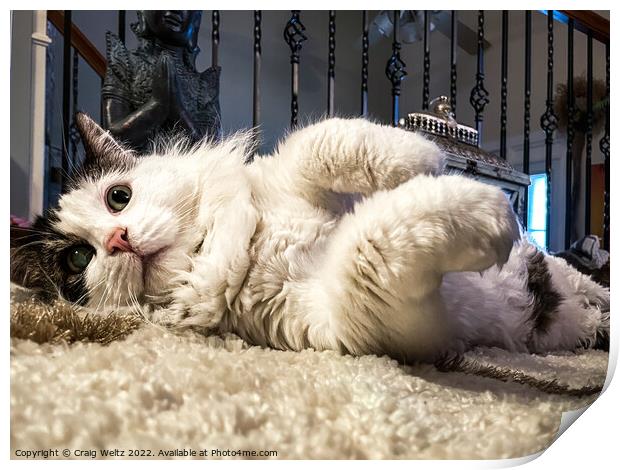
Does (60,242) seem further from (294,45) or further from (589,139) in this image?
(589,139)

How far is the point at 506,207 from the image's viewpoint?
1.48 ft

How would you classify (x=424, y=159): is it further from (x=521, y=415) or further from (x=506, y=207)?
(x=521, y=415)

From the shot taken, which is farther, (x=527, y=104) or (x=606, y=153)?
(x=527, y=104)

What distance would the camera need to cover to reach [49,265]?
26.6 inches

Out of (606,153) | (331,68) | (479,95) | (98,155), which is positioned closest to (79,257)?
(98,155)

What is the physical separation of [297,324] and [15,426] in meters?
0.30

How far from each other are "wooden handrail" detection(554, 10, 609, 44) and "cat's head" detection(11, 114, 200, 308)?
0.62 meters

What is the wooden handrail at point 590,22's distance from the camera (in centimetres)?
68

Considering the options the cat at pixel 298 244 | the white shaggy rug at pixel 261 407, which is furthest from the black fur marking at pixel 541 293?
the white shaggy rug at pixel 261 407

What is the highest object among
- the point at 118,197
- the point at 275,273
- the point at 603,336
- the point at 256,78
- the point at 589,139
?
the point at 256,78

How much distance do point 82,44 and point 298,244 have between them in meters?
0.45

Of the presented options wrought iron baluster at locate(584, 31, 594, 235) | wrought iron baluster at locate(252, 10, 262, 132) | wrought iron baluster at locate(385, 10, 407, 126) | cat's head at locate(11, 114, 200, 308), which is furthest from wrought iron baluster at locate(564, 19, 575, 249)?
cat's head at locate(11, 114, 200, 308)

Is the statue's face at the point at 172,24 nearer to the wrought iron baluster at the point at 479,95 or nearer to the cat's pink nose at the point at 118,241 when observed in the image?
the cat's pink nose at the point at 118,241
